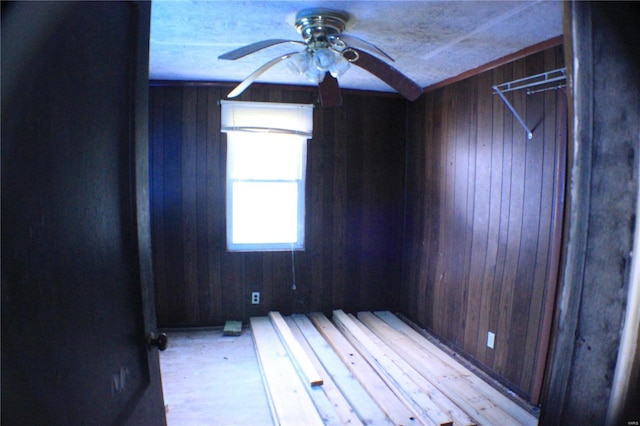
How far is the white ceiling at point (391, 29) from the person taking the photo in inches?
78.2

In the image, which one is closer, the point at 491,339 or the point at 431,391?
the point at 431,391

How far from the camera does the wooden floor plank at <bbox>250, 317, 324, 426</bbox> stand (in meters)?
2.36

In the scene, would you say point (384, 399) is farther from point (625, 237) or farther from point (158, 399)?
point (625, 237)

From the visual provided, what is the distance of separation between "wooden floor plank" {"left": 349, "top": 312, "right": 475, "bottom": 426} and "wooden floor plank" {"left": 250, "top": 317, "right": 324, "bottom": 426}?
2.57ft

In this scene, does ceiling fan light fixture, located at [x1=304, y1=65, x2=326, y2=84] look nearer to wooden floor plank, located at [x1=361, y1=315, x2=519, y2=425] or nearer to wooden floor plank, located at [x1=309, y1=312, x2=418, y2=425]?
wooden floor plank, located at [x1=309, y1=312, x2=418, y2=425]

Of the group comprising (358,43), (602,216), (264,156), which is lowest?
(602,216)

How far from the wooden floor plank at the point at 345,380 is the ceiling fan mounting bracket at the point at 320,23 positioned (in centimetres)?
224

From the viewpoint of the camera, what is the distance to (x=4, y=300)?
490 millimetres

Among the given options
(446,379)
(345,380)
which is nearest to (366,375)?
(345,380)

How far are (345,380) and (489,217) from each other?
1.65 m

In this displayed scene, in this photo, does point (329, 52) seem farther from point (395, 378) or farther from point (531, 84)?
point (395, 378)

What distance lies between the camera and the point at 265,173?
3910mm

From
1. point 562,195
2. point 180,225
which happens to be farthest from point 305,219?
point 562,195

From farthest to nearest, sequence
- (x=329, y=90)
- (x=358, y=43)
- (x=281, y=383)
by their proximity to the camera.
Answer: (x=281, y=383)
(x=329, y=90)
(x=358, y=43)
